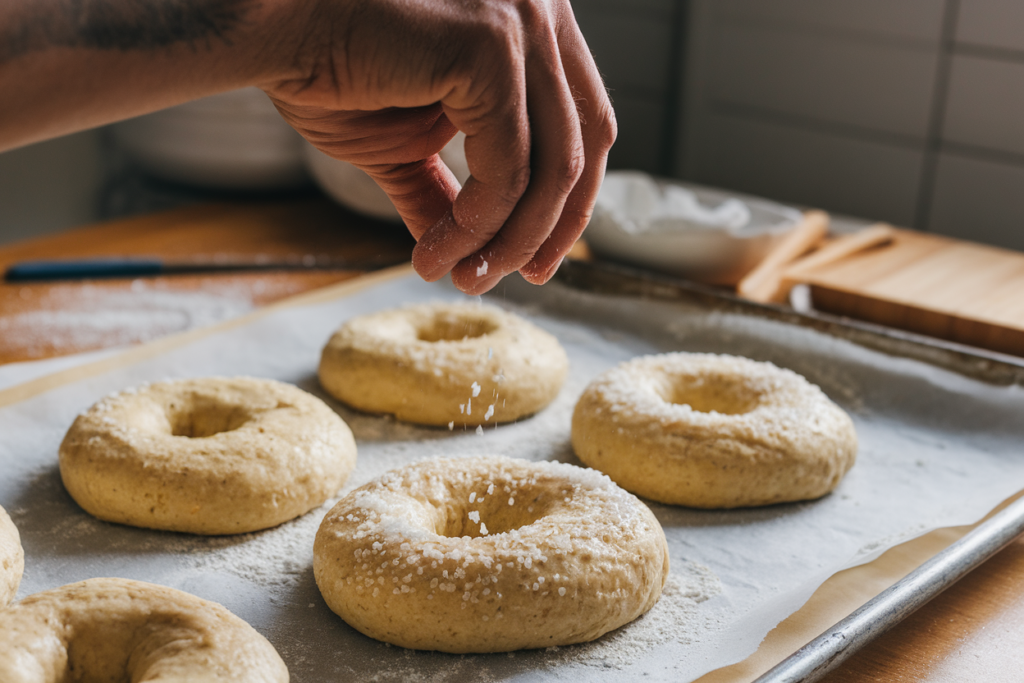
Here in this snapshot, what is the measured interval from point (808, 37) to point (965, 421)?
198 centimetres

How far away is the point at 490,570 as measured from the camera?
134 cm

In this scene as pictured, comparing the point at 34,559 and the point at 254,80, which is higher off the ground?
the point at 254,80

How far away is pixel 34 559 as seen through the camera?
150cm

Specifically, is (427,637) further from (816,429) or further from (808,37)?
(808,37)

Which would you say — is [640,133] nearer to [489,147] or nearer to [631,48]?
[631,48]

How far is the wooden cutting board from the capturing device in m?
2.22

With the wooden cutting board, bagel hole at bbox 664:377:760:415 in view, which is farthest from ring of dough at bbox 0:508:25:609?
the wooden cutting board

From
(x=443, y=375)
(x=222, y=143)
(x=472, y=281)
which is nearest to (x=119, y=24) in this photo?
(x=472, y=281)

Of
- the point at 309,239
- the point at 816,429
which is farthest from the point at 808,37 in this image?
the point at 816,429

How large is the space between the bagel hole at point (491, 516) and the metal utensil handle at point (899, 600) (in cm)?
51

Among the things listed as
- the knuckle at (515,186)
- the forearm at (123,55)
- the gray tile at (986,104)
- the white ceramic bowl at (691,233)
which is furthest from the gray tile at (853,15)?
the forearm at (123,55)

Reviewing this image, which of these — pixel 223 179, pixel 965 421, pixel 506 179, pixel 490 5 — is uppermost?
pixel 490 5

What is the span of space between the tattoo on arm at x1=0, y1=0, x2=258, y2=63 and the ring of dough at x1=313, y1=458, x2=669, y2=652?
2.40 ft

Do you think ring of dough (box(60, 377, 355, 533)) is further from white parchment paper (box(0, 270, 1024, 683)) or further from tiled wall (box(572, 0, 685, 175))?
tiled wall (box(572, 0, 685, 175))
